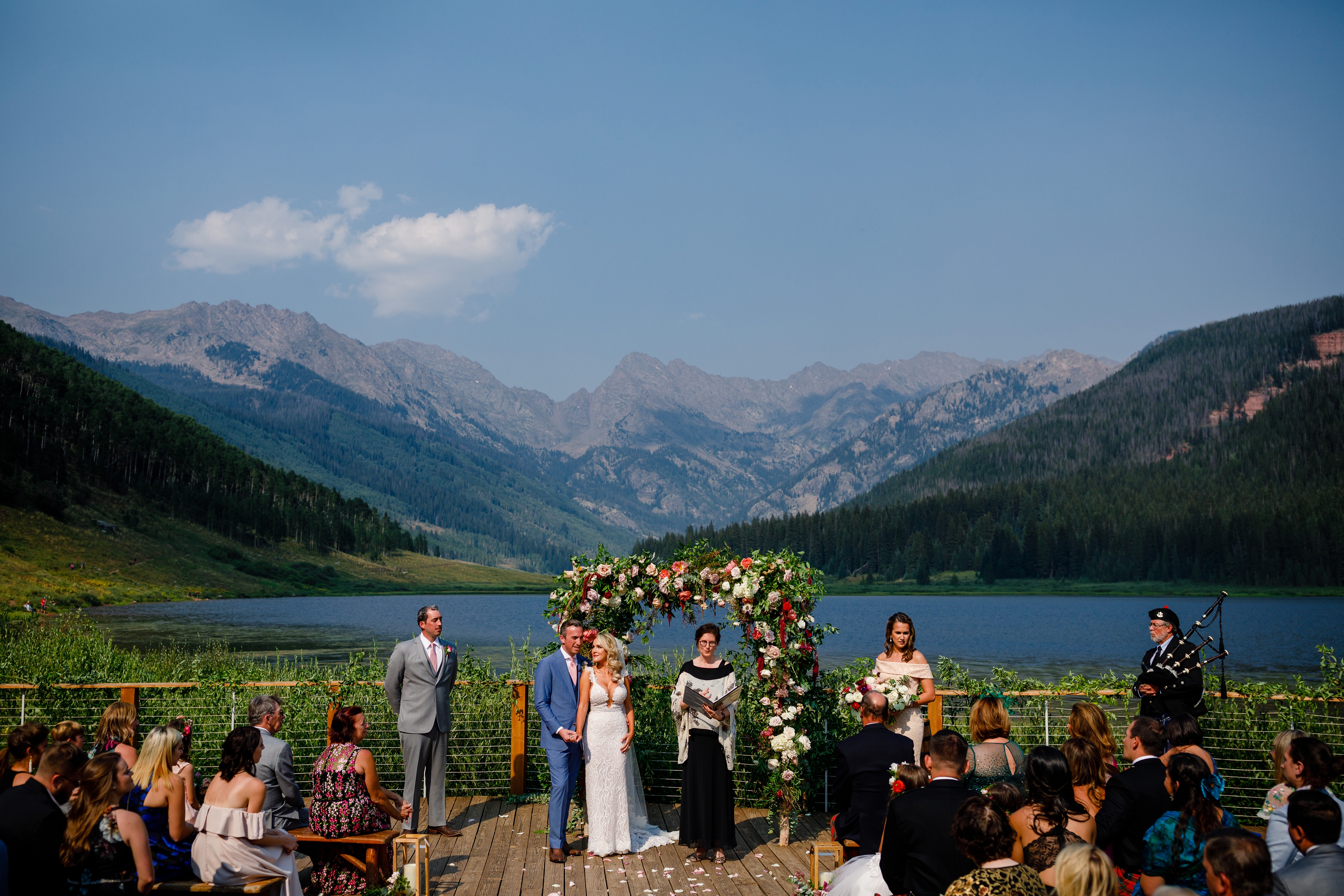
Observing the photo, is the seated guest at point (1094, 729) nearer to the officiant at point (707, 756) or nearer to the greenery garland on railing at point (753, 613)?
the greenery garland on railing at point (753, 613)

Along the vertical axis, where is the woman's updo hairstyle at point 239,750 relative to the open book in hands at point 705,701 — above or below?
above

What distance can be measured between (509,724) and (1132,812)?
8.36 meters

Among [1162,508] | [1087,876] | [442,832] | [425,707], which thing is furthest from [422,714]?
[1162,508]

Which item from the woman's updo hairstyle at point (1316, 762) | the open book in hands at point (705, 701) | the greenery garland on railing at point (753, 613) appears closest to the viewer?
the woman's updo hairstyle at point (1316, 762)

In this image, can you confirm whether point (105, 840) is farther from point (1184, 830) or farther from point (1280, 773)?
point (1280, 773)

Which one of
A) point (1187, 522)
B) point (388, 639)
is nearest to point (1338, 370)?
point (1187, 522)

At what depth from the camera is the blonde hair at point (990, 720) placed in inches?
279

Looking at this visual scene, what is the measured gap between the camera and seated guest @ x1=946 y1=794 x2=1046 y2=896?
4562 millimetres

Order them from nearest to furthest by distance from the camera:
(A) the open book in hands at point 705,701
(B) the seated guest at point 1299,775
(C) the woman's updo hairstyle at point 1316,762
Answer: (B) the seated guest at point 1299,775 < (C) the woman's updo hairstyle at point 1316,762 < (A) the open book in hands at point 705,701

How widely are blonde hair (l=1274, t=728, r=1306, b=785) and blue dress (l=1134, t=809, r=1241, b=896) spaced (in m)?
0.77

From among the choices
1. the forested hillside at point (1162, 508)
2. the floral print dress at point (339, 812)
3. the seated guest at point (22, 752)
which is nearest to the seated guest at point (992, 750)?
the floral print dress at point (339, 812)

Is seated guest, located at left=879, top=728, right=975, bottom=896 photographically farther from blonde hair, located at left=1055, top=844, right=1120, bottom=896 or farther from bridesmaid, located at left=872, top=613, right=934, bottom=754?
bridesmaid, located at left=872, top=613, right=934, bottom=754

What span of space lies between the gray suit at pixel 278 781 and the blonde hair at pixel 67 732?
1375 mm

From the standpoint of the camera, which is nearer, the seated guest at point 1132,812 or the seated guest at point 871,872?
the seated guest at point 1132,812
